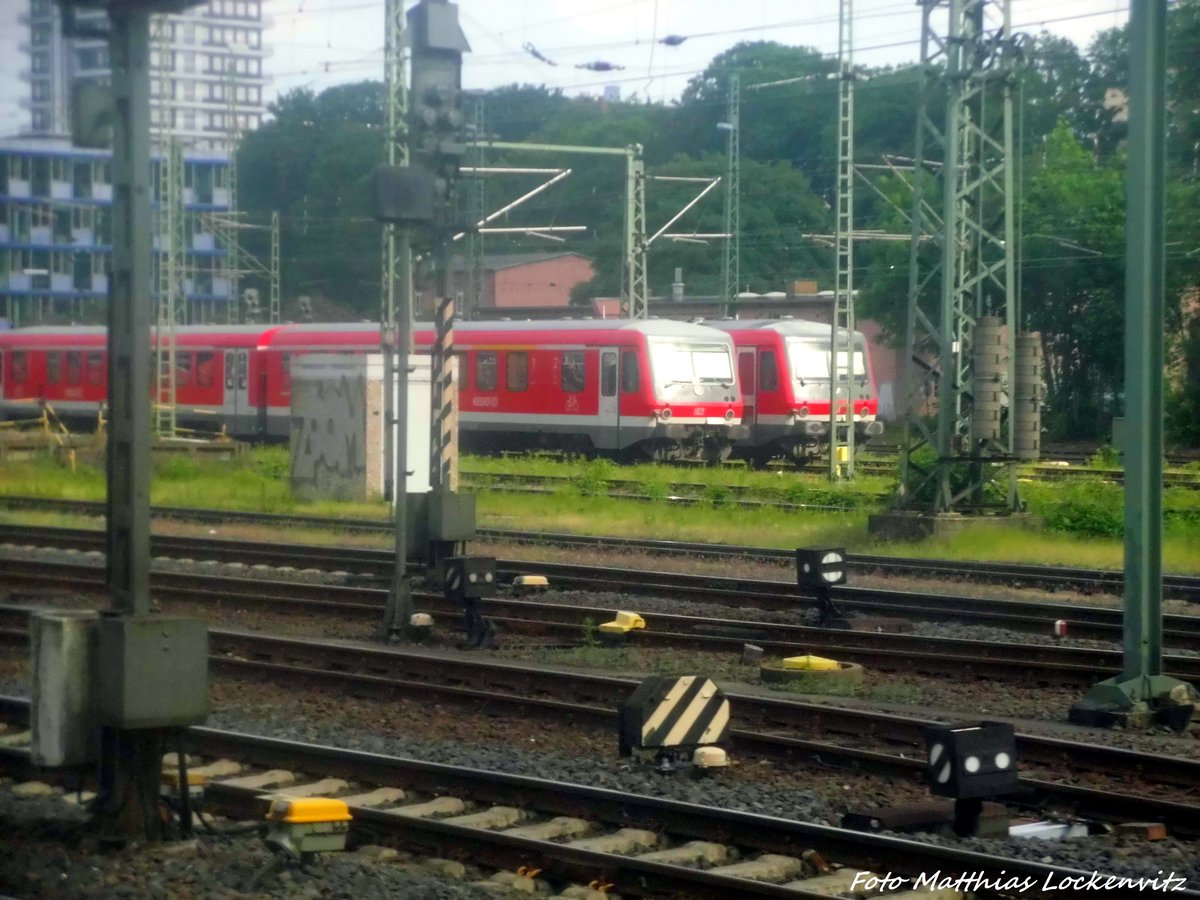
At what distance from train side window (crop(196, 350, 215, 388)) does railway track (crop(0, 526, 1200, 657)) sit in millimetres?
17613

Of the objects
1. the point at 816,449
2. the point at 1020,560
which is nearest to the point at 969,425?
the point at 1020,560

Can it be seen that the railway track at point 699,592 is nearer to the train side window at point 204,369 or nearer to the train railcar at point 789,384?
the train railcar at point 789,384

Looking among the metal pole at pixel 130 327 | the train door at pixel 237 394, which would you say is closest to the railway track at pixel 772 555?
the train door at pixel 237 394

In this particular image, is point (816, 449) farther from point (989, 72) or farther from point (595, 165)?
point (595, 165)

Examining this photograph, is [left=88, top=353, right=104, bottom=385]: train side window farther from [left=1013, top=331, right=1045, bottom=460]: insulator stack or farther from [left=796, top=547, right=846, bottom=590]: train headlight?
[left=796, top=547, right=846, bottom=590]: train headlight

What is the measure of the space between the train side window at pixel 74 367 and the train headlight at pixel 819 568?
28.8 m

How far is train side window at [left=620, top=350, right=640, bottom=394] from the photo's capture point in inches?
1219

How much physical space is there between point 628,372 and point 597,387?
0.86m

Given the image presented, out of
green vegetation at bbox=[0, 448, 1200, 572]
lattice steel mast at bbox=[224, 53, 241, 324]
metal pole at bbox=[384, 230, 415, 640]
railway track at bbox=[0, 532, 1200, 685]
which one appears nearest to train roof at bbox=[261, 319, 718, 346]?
green vegetation at bbox=[0, 448, 1200, 572]

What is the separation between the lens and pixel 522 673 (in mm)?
11547

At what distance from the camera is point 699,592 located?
52.4 ft

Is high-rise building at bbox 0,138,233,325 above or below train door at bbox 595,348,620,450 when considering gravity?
above

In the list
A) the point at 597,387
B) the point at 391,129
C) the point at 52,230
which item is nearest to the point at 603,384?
the point at 597,387

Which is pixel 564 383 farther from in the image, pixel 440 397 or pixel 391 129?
pixel 440 397
